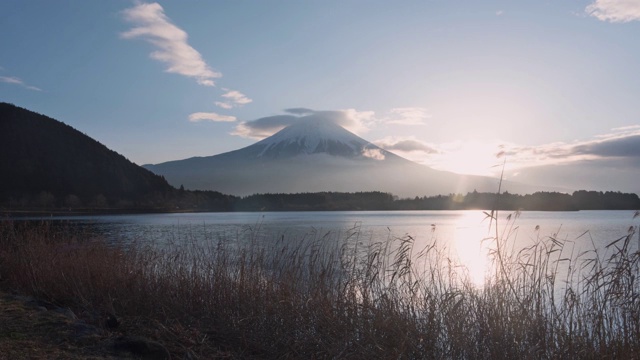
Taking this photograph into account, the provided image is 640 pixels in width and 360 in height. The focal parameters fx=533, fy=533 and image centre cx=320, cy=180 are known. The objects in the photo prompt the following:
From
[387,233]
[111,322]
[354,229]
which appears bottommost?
[111,322]

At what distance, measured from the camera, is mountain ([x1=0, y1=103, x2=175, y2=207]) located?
191 ft

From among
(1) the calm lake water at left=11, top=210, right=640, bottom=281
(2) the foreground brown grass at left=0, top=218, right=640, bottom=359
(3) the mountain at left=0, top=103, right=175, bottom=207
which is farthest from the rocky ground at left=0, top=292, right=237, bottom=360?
(3) the mountain at left=0, top=103, right=175, bottom=207

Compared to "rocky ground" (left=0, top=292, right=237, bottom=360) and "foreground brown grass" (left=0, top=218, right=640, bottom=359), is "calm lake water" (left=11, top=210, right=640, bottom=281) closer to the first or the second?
"foreground brown grass" (left=0, top=218, right=640, bottom=359)

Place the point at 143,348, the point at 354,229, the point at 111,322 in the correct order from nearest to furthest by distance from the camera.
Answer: the point at 143,348 < the point at 111,322 < the point at 354,229

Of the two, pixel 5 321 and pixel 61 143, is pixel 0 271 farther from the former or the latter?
pixel 61 143

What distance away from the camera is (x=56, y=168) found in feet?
210

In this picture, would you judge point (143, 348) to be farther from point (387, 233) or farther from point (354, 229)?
point (387, 233)

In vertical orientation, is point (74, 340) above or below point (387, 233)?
below

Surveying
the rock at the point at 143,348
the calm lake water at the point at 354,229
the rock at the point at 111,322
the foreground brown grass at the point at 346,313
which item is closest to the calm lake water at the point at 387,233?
the calm lake water at the point at 354,229

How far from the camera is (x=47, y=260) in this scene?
967 cm

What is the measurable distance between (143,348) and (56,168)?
217 feet

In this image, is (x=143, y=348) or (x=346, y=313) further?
(x=346, y=313)

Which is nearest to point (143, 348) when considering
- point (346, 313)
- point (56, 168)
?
point (346, 313)

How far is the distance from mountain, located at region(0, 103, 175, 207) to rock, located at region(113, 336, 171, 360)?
174 ft
